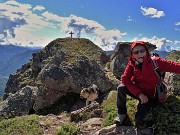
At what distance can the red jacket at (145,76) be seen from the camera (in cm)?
1156

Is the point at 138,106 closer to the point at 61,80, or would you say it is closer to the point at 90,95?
the point at 90,95

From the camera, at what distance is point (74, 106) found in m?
28.1

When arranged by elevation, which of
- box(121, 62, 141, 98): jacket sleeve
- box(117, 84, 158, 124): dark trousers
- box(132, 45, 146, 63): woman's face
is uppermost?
box(132, 45, 146, 63): woman's face

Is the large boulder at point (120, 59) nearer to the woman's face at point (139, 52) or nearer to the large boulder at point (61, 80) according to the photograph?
the large boulder at point (61, 80)

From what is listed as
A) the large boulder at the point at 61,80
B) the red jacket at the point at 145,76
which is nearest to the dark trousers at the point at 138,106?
the red jacket at the point at 145,76

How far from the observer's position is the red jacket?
11562 mm

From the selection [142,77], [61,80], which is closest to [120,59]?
[61,80]

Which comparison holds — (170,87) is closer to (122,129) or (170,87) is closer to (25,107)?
(122,129)

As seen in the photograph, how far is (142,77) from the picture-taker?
1177 centimetres

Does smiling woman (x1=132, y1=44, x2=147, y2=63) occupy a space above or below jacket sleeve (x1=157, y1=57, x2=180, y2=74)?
above

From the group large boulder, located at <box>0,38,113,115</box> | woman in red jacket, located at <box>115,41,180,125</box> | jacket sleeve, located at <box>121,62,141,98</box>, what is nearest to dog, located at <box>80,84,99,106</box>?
large boulder, located at <box>0,38,113,115</box>

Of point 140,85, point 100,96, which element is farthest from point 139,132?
point 100,96

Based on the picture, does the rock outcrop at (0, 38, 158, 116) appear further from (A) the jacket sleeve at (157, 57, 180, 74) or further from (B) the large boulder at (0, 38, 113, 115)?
(A) the jacket sleeve at (157, 57, 180, 74)

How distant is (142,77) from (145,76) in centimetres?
14
